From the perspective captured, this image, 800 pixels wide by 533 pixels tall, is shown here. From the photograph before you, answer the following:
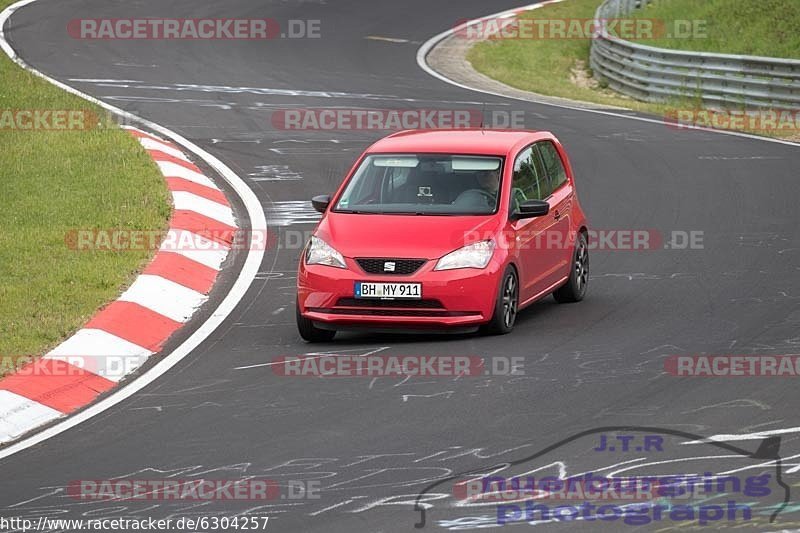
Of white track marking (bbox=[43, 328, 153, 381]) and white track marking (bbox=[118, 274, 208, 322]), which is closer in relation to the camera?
white track marking (bbox=[43, 328, 153, 381])

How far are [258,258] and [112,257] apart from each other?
1.63 metres

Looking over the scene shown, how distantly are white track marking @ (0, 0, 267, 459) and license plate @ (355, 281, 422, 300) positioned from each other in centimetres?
143

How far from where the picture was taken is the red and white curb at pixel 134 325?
413 inches

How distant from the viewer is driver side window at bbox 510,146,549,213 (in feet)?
42.8

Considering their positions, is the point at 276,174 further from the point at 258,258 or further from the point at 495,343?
the point at 495,343

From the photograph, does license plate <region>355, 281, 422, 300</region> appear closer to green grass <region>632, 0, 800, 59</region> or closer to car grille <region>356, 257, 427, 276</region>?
car grille <region>356, 257, 427, 276</region>

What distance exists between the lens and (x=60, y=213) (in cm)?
1591

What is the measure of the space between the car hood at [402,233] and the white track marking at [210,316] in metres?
1.32
